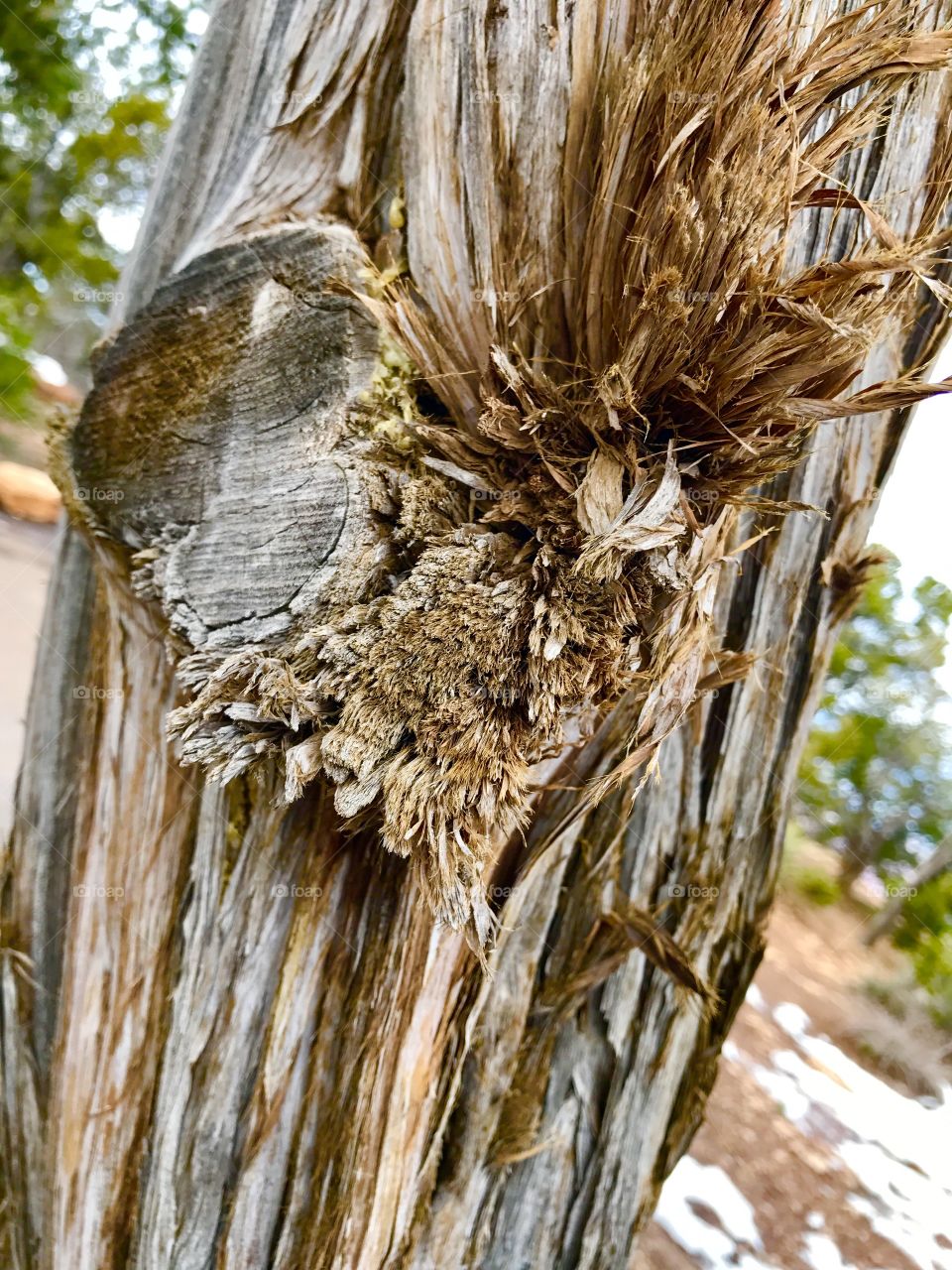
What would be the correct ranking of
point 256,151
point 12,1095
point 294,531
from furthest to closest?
1. point 12,1095
2. point 256,151
3. point 294,531

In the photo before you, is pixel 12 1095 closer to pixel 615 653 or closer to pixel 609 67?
pixel 615 653

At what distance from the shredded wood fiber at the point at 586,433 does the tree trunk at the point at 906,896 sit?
22.2 feet

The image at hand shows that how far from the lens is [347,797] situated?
29.5 inches

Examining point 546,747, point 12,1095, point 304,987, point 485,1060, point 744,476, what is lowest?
point 12,1095

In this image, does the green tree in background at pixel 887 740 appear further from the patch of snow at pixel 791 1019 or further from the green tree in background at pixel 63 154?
the green tree in background at pixel 63 154

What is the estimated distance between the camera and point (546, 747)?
84 cm

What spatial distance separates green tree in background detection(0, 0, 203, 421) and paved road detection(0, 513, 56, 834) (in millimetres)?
1412

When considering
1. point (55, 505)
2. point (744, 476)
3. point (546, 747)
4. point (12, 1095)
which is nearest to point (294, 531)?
point (546, 747)

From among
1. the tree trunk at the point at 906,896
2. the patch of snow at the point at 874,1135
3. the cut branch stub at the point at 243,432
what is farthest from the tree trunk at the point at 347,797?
the tree trunk at the point at 906,896

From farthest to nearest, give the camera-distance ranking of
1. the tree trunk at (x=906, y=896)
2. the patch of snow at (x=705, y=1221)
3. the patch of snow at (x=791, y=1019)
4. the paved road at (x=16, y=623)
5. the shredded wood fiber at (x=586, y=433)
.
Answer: the tree trunk at (x=906, y=896)
the patch of snow at (x=791, y=1019)
the paved road at (x=16, y=623)
the patch of snow at (x=705, y=1221)
the shredded wood fiber at (x=586, y=433)

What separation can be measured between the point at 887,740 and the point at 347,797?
8546 millimetres

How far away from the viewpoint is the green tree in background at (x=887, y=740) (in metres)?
7.40

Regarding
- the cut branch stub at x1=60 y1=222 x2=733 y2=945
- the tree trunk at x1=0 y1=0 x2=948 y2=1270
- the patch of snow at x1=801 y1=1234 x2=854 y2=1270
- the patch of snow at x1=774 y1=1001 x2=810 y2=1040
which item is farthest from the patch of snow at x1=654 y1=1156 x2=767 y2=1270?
the cut branch stub at x1=60 y1=222 x2=733 y2=945

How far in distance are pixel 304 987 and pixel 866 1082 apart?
17.2 feet
